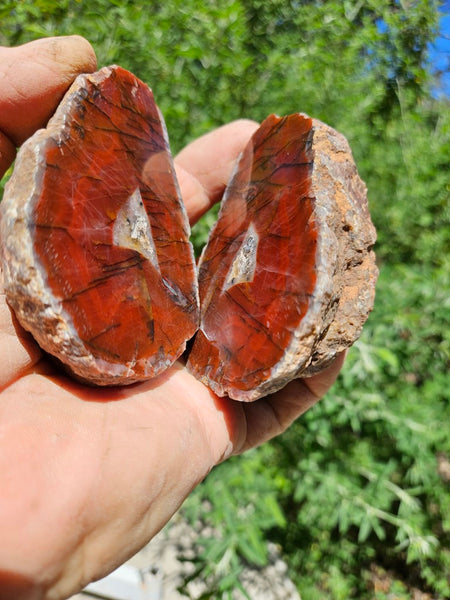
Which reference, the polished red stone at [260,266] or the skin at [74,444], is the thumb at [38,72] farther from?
the polished red stone at [260,266]

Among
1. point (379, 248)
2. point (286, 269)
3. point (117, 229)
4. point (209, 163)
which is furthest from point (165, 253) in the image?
point (379, 248)

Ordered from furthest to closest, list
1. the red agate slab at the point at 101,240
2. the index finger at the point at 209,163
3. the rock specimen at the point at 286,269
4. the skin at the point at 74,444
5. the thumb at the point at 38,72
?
the index finger at the point at 209,163
the thumb at the point at 38,72
the rock specimen at the point at 286,269
the red agate slab at the point at 101,240
the skin at the point at 74,444

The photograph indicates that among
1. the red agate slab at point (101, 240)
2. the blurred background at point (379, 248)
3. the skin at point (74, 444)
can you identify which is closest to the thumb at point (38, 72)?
the skin at point (74, 444)

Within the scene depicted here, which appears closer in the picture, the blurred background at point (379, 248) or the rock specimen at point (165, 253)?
the rock specimen at point (165, 253)

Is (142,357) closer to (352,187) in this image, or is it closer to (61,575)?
(61,575)

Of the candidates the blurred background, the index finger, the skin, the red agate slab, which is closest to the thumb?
the skin

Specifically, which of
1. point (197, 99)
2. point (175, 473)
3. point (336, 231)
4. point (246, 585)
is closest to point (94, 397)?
point (175, 473)

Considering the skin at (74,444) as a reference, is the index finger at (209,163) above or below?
above
